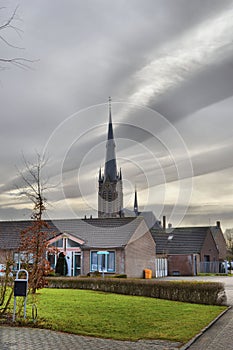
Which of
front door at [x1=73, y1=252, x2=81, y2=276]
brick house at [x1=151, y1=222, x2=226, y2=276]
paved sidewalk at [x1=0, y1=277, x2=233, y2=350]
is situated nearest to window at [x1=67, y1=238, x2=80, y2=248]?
front door at [x1=73, y1=252, x2=81, y2=276]

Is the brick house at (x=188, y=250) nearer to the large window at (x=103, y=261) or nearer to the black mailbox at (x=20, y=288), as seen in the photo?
the large window at (x=103, y=261)

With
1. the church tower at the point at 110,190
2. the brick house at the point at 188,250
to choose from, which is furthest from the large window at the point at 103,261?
the church tower at the point at 110,190

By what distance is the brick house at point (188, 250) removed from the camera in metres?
54.8

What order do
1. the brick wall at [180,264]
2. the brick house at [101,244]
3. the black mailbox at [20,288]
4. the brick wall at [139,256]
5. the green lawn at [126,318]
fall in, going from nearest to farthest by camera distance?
1. the green lawn at [126,318]
2. the black mailbox at [20,288]
3. the brick house at [101,244]
4. the brick wall at [139,256]
5. the brick wall at [180,264]

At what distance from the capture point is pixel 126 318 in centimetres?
1445

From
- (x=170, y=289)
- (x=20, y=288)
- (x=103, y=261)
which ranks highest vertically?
(x=103, y=261)

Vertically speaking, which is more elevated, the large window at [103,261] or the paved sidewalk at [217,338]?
the large window at [103,261]

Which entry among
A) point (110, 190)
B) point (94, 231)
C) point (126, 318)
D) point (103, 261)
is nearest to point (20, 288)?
point (126, 318)

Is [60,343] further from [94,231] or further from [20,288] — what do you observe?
[94,231]

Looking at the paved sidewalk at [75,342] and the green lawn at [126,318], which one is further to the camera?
the green lawn at [126,318]

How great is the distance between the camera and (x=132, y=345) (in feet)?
33.7

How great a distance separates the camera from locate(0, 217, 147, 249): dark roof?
4244 cm

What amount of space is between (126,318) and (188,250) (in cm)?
4393

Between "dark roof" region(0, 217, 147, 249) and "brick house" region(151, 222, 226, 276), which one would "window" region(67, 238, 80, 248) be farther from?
"brick house" region(151, 222, 226, 276)
